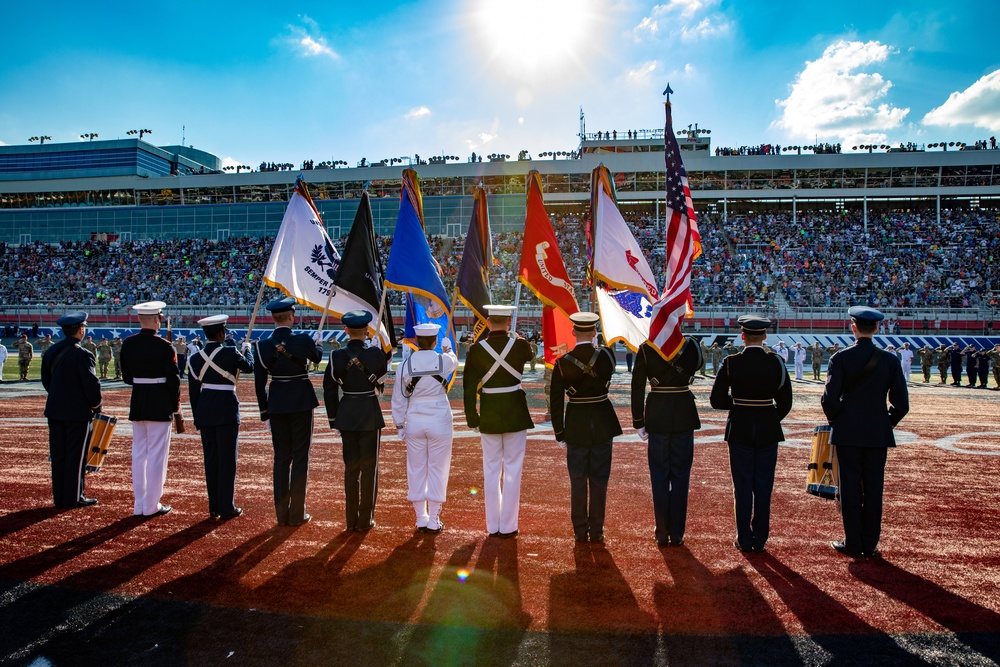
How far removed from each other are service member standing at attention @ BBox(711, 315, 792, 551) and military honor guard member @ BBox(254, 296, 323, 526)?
4.04 metres

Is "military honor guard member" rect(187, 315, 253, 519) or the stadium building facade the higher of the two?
the stadium building facade

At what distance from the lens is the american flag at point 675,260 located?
6.27 meters

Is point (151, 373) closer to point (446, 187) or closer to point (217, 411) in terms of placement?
point (217, 411)

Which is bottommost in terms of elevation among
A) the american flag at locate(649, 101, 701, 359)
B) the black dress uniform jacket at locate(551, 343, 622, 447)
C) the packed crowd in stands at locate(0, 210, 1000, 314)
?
the black dress uniform jacket at locate(551, 343, 622, 447)

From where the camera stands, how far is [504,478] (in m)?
6.04

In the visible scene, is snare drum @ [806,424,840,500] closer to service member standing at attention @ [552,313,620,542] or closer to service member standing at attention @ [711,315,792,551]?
service member standing at attention @ [711,315,792,551]

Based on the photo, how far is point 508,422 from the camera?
5.98m

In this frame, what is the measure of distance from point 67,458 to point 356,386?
11.1ft

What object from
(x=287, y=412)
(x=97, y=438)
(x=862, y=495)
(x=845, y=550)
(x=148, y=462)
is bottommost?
(x=845, y=550)

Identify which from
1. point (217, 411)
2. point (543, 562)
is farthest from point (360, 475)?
point (543, 562)

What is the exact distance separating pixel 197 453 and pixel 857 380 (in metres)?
9.20

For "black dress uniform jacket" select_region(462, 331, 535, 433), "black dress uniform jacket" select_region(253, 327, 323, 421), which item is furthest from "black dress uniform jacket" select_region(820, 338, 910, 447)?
"black dress uniform jacket" select_region(253, 327, 323, 421)

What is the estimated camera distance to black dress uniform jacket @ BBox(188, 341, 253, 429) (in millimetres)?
6461

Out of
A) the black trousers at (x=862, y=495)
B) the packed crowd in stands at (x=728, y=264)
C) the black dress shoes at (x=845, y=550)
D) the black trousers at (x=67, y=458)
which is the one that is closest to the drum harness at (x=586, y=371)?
the black trousers at (x=862, y=495)
